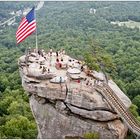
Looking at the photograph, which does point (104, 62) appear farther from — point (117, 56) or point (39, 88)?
point (117, 56)

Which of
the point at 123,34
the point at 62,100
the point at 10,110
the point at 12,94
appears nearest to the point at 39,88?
the point at 62,100

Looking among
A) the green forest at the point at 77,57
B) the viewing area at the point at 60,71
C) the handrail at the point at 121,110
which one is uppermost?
the viewing area at the point at 60,71

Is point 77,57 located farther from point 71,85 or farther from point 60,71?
point 71,85

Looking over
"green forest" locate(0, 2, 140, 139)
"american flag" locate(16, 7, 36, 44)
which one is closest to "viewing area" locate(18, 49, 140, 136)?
"green forest" locate(0, 2, 140, 139)

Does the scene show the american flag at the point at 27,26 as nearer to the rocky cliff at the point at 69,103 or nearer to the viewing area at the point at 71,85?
the viewing area at the point at 71,85

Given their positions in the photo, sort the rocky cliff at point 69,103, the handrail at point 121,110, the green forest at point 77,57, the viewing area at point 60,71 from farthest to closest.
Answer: the green forest at point 77,57, the viewing area at point 60,71, the rocky cliff at point 69,103, the handrail at point 121,110

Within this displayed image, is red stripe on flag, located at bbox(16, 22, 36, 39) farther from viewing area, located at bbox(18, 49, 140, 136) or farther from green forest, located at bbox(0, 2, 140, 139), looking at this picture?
green forest, located at bbox(0, 2, 140, 139)

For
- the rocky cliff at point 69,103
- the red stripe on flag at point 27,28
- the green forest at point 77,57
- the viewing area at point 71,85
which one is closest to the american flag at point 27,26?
the red stripe on flag at point 27,28

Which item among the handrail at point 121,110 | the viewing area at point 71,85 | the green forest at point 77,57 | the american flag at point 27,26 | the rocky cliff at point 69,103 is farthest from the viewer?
the green forest at point 77,57
